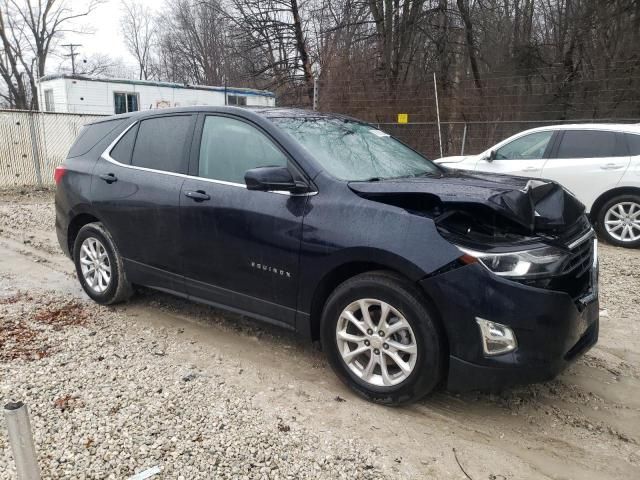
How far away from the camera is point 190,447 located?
2.76m

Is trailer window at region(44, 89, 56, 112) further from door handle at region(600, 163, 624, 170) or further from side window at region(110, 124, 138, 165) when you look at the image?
door handle at region(600, 163, 624, 170)

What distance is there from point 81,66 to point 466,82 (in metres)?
40.7

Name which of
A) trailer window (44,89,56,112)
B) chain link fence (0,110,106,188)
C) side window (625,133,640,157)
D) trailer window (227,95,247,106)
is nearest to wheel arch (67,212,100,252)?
side window (625,133,640,157)

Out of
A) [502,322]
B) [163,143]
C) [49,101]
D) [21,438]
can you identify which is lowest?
[21,438]

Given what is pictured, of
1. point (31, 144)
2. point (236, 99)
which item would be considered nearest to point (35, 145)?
point (31, 144)

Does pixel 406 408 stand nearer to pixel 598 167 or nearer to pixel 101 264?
pixel 101 264

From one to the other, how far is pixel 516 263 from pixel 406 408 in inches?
43.5

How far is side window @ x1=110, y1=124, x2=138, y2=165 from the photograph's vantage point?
4.59m

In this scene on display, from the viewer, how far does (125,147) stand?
183 inches

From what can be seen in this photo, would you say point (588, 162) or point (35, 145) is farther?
point (35, 145)

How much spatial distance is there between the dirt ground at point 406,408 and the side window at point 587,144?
3427 millimetres

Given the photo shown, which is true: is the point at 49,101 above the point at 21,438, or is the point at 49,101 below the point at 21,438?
above

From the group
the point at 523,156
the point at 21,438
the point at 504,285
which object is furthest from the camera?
the point at 523,156

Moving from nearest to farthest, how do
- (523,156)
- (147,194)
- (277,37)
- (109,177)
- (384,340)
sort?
1. (384,340)
2. (147,194)
3. (109,177)
4. (523,156)
5. (277,37)
